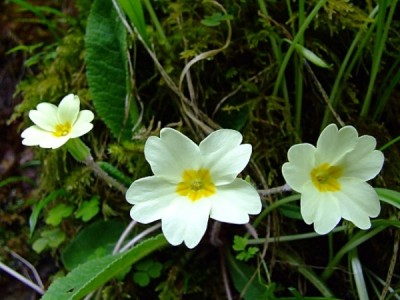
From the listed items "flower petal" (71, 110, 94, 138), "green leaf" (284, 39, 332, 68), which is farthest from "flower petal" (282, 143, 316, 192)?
"flower petal" (71, 110, 94, 138)

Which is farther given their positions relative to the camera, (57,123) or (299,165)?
(57,123)

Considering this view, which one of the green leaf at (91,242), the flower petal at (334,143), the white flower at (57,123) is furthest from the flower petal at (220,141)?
the green leaf at (91,242)

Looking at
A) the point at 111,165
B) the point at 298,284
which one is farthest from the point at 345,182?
the point at 111,165

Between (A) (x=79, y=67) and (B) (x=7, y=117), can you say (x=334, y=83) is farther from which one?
(B) (x=7, y=117)

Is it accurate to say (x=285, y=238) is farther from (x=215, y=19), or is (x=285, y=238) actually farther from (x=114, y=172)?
(x=215, y=19)

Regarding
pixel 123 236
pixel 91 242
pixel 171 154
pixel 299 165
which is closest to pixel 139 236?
pixel 123 236

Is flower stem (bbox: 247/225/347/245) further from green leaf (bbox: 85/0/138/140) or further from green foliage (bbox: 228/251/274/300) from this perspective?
green leaf (bbox: 85/0/138/140)
